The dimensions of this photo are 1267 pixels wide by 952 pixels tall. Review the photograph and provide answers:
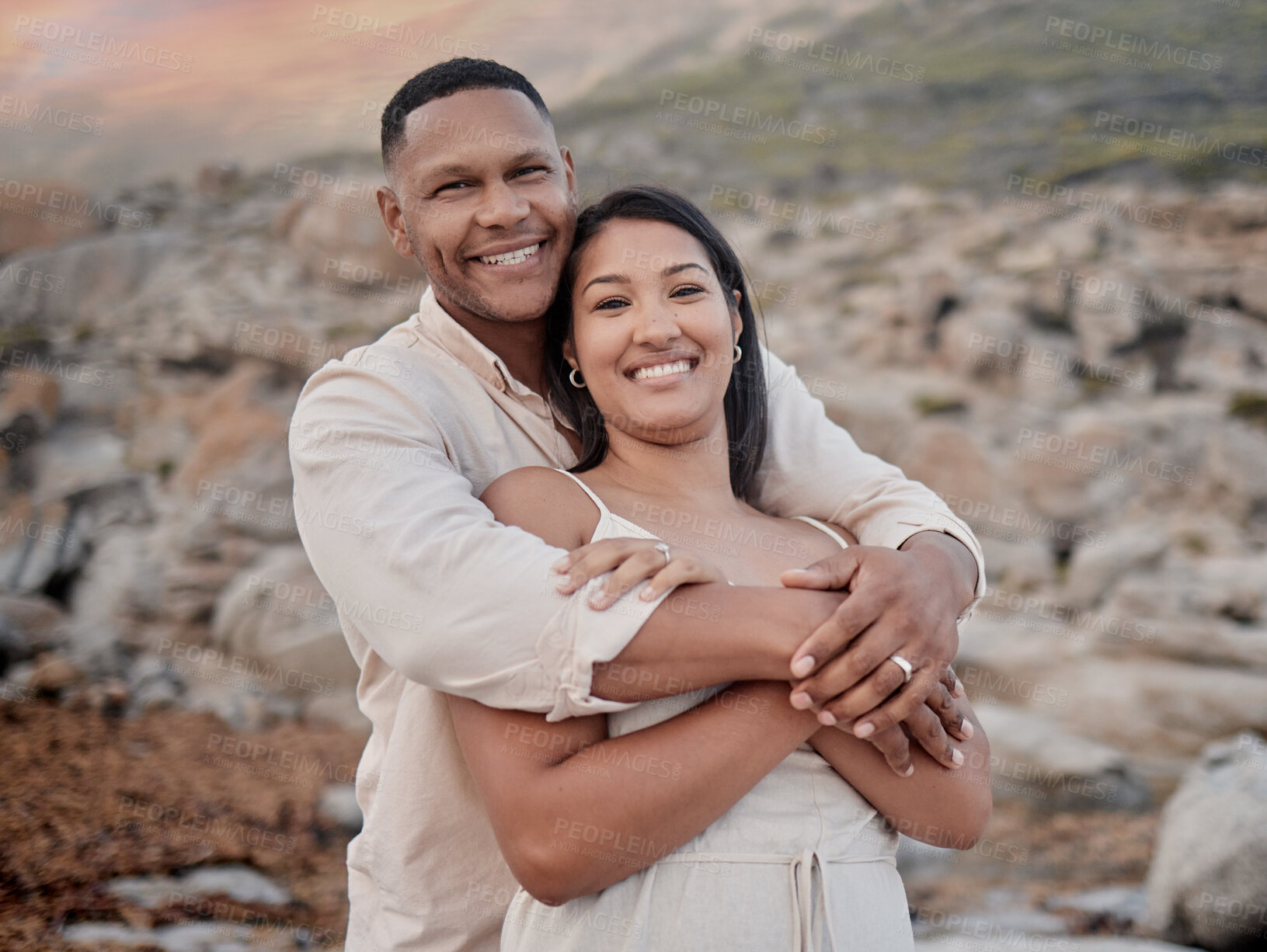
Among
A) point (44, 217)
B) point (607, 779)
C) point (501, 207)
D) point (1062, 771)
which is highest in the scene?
point (44, 217)

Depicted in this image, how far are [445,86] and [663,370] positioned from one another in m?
0.97

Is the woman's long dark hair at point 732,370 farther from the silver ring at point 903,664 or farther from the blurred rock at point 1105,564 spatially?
the blurred rock at point 1105,564

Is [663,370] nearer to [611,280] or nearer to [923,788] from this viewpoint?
[611,280]

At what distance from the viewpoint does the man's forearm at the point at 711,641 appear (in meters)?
1.72

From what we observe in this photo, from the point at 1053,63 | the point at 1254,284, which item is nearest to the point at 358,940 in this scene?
the point at 1254,284

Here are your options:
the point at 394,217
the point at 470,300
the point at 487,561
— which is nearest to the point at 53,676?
the point at 394,217

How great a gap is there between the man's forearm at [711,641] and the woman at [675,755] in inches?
1.4

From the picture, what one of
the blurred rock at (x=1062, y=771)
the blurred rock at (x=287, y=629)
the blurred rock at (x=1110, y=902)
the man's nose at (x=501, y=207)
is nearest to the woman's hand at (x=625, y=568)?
the man's nose at (x=501, y=207)

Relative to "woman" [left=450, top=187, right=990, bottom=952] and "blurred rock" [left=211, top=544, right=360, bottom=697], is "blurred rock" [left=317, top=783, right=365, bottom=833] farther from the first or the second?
"woman" [left=450, top=187, right=990, bottom=952]

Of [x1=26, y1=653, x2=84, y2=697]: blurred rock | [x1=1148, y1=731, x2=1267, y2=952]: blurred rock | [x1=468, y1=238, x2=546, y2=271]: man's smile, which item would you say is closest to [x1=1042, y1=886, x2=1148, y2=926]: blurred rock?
[x1=1148, y1=731, x2=1267, y2=952]: blurred rock

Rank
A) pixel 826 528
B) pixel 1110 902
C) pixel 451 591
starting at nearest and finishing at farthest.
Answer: pixel 451 591 < pixel 826 528 < pixel 1110 902

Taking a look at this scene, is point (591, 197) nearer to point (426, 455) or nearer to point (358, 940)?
point (426, 455)

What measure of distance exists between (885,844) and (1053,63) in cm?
1849

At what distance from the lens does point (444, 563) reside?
5.60 feet
